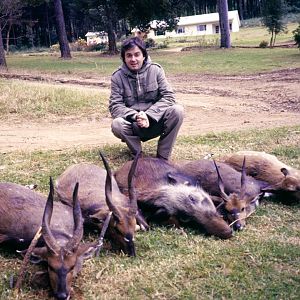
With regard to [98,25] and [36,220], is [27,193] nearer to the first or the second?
[36,220]

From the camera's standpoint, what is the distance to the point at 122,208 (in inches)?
203

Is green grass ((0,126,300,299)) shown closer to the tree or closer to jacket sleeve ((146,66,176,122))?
jacket sleeve ((146,66,176,122))

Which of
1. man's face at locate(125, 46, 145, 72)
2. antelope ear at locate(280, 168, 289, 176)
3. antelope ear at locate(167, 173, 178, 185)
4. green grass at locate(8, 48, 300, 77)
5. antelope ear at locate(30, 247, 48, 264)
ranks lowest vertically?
green grass at locate(8, 48, 300, 77)

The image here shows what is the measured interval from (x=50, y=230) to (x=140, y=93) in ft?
12.5

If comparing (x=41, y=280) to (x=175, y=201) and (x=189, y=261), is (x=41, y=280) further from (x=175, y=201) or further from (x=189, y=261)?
(x=175, y=201)

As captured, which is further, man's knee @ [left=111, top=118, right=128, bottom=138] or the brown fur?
man's knee @ [left=111, top=118, right=128, bottom=138]

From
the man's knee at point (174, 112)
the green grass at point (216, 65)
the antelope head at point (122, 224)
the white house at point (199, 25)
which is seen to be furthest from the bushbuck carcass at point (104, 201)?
the white house at point (199, 25)

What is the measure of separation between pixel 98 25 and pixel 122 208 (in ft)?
127

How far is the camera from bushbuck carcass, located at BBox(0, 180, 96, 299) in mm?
4047

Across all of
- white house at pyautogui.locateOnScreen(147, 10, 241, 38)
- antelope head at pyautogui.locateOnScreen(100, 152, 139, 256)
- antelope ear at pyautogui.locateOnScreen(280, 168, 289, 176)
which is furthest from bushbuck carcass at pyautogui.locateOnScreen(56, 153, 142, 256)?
white house at pyautogui.locateOnScreen(147, 10, 241, 38)

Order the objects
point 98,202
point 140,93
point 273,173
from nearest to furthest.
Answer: point 98,202, point 273,173, point 140,93

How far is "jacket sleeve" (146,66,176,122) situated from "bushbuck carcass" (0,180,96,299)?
270cm

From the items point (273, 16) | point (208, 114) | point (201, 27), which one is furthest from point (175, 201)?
point (201, 27)

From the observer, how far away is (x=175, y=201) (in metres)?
5.81
